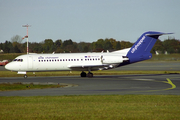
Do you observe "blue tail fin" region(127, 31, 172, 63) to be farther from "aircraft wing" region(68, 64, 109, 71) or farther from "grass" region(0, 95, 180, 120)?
"grass" region(0, 95, 180, 120)

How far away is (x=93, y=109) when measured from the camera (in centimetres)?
1288

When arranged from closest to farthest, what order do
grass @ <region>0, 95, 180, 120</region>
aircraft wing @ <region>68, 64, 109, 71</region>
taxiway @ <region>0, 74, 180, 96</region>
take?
grass @ <region>0, 95, 180, 120</region> → taxiway @ <region>0, 74, 180, 96</region> → aircraft wing @ <region>68, 64, 109, 71</region>

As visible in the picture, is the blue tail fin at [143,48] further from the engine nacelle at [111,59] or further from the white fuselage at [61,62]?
the white fuselage at [61,62]

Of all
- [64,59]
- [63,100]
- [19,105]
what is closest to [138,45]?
[64,59]

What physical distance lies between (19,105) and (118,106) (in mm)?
5177

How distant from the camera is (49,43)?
140 meters

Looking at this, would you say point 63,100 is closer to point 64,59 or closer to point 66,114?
point 66,114

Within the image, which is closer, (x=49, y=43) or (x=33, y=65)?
(x=33, y=65)

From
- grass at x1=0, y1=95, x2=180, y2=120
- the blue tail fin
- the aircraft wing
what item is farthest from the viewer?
the blue tail fin

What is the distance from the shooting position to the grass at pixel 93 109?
11.3 metres

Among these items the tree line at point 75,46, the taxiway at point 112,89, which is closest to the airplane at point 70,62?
the taxiway at point 112,89

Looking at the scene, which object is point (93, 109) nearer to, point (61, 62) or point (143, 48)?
point (61, 62)

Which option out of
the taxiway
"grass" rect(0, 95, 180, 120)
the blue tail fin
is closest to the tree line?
the blue tail fin

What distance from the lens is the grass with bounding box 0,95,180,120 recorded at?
11.3 metres
